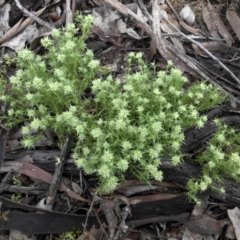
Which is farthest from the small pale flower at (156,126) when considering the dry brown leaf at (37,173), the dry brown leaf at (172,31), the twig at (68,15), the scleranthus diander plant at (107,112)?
the twig at (68,15)

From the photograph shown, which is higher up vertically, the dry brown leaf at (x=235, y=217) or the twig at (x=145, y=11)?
the twig at (x=145, y=11)

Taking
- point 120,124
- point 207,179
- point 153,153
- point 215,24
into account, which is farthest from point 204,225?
point 215,24

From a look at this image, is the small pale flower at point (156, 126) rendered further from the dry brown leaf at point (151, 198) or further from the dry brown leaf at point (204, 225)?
the dry brown leaf at point (204, 225)

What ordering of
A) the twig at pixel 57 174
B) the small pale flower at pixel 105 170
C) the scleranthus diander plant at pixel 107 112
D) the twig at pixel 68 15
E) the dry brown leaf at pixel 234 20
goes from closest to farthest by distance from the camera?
the small pale flower at pixel 105 170
the scleranthus diander plant at pixel 107 112
the twig at pixel 57 174
the twig at pixel 68 15
the dry brown leaf at pixel 234 20

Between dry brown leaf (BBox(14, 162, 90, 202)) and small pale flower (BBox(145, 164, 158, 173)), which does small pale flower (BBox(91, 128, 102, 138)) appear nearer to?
small pale flower (BBox(145, 164, 158, 173))

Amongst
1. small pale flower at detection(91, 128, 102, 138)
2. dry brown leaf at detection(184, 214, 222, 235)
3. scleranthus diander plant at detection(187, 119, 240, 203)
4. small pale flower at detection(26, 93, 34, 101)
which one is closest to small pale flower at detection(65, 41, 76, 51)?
small pale flower at detection(26, 93, 34, 101)

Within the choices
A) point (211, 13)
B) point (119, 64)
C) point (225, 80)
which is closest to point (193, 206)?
point (225, 80)

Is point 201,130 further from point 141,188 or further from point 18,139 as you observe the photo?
point 18,139
